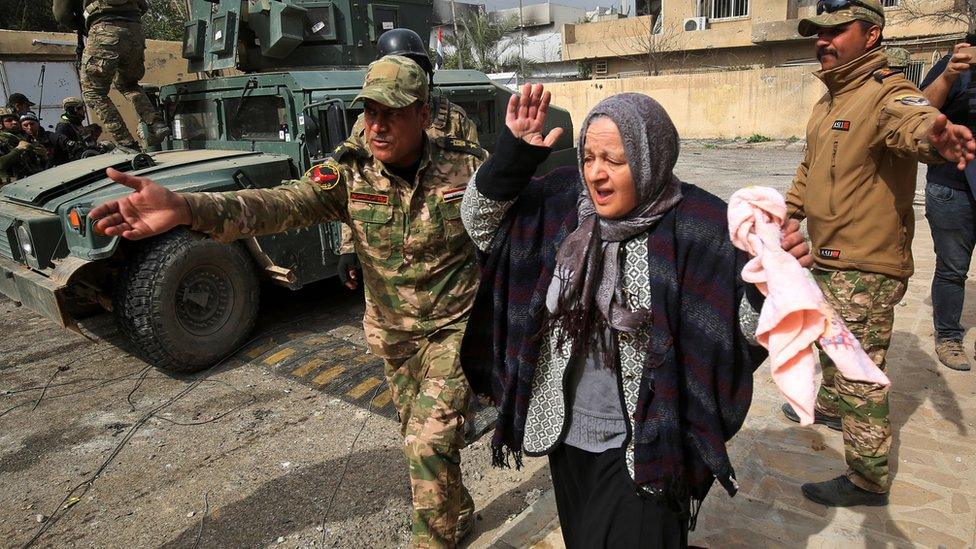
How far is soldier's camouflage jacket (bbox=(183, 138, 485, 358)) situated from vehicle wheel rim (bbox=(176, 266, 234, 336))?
2349 mm

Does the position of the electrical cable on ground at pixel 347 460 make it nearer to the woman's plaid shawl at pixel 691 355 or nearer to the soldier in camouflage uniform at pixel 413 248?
the soldier in camouflage uniform at pixel 413 248

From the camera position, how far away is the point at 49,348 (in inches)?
199

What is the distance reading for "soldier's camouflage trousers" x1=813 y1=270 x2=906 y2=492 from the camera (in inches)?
98.1

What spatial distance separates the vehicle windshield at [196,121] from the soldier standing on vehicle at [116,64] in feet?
0.41

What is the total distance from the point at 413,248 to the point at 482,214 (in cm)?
76

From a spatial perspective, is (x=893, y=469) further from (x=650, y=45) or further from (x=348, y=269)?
(x=650, y=45)

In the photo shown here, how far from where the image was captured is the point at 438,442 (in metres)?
2.29

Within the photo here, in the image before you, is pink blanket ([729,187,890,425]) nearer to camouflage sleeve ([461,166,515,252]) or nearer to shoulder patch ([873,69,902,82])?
camouflage sleeve ([461,166,515,252])

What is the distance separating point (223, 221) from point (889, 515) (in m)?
2.57

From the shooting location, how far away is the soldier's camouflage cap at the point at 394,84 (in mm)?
2160

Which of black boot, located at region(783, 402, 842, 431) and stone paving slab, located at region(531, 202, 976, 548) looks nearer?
stone paving slab, located at region(531, 202, 976, 548)

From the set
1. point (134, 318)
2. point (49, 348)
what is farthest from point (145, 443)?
point (49, 348)

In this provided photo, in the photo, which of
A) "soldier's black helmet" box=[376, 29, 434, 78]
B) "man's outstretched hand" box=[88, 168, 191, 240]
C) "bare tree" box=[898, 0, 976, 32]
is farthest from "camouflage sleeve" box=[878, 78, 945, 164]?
"bare tree" box=[898, 0, 976, 32]

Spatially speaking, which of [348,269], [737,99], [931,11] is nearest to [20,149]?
Result: [348,269]
